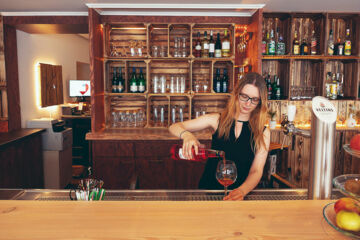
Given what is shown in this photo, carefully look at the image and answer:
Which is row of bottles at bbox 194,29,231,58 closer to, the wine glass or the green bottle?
the green bottle

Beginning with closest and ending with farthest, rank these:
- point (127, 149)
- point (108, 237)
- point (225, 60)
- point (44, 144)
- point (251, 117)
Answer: point (108, 237), point (251, 117), point (127, 149), point (225, 60), point (44, 144)

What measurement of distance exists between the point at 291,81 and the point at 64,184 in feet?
12.0

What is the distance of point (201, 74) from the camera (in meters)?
3.95

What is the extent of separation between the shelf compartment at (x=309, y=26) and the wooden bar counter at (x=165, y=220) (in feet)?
10.6

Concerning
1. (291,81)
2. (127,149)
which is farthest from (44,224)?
(291,81)

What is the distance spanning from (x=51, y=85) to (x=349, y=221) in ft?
16.9

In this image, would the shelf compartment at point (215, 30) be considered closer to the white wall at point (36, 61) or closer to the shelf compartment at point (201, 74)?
the shelf compartment at point (201, 74)

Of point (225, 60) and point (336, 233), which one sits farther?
point (225, 60)

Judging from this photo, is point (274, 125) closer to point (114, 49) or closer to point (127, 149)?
point (127, 149)

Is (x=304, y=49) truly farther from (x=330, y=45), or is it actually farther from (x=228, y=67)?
(x=228, y=67)

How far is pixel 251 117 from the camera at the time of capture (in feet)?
6.09

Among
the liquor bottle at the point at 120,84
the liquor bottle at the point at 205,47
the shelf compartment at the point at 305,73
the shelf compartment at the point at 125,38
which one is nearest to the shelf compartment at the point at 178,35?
the liquor bottle at the point at 205,47

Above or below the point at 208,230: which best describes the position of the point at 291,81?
above

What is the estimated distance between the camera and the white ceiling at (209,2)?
3172 millimetres
